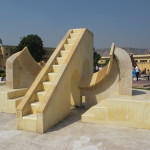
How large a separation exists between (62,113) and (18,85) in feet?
10.3

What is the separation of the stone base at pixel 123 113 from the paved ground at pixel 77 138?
22cm

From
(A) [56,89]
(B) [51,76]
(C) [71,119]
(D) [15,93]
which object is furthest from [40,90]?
(D) [15,93]

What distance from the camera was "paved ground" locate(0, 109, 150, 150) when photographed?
4062 millimetres

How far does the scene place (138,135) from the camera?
4.68m

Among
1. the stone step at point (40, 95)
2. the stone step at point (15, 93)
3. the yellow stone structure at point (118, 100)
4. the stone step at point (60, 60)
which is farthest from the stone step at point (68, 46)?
the stone step at point (15, 93)

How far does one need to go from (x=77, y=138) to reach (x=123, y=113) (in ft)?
5.70

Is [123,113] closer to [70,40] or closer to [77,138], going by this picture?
[77,138]

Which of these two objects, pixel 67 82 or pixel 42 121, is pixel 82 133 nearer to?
pixel 42 121

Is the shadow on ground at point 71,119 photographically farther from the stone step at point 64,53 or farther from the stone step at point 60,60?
the stone step at point 64,53

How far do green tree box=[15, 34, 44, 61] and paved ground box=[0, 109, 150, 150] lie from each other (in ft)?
119

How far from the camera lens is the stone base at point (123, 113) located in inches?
203

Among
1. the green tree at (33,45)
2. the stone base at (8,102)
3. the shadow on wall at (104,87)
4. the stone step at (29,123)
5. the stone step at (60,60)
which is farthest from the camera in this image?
the green tree at (33,45)

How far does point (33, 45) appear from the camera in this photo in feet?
133

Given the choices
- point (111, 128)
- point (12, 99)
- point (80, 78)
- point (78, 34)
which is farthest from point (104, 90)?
point (12, 99)
